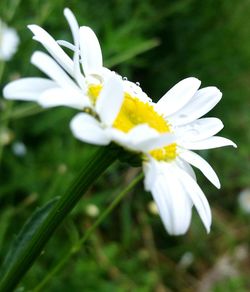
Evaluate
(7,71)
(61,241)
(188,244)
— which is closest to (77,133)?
(61,241)

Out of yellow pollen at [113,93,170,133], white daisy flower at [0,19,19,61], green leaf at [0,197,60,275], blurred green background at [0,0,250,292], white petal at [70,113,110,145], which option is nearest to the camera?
white petal at [70,113,110,145]

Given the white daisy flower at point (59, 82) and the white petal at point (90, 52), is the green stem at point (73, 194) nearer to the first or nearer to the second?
the white daisy flower at point (59, 82)

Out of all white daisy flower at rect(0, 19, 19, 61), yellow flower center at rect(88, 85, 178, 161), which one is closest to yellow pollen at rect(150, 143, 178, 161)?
yellow flower center at rect(88, 85, 178, 161)

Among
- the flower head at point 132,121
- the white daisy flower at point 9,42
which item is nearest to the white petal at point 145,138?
the flower head at point 132,121

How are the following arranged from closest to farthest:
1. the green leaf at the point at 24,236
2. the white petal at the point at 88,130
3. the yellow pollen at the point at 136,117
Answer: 1. the white petal at the point at 88,130
2. the yellow pollen at the point at 136,117
3. the green leaf at the point at 24,236

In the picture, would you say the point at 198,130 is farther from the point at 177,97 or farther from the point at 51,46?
the point at 51,46

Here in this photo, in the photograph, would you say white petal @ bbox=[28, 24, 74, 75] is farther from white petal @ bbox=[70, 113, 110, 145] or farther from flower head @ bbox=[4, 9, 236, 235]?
white petal @ bbox=[70, 113, 110, 145]

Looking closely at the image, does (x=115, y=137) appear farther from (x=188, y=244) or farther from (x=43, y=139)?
(x=188, y=244)

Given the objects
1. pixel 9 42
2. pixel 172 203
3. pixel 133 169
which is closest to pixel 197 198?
pixel 172 203
